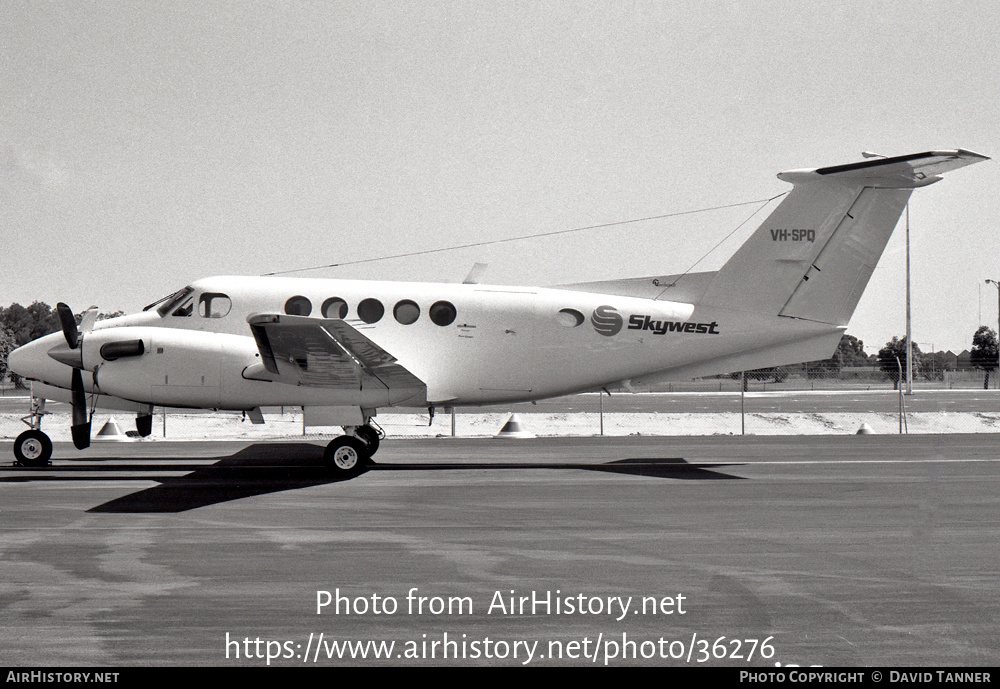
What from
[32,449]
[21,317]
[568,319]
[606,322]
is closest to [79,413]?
[32,449]

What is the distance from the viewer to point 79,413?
47.1ft

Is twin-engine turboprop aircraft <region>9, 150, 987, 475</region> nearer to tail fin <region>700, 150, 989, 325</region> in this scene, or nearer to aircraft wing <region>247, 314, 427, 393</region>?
tail fin <region>700, 150, 989, 325</region>

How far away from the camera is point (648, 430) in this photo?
89.8ft

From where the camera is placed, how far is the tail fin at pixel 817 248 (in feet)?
51.0

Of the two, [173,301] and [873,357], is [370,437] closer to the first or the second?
[173,301]

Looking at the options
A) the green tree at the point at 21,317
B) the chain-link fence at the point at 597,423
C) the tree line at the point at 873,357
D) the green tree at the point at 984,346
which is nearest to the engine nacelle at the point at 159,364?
the chain-link fence at the point at 597,423

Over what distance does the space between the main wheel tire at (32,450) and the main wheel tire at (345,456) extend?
17.1 ft

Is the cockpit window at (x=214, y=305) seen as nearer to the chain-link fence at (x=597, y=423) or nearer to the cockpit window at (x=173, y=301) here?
the cockpit window at (x=173, y=301)

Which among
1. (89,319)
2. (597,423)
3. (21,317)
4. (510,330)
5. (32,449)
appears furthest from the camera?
(21,317)

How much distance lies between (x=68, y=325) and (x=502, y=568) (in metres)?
10.2

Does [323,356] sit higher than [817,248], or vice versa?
[817,248]

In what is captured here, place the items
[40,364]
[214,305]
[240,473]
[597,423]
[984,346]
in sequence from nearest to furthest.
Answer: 1. [240,473]
2. [40,364]
3. [214,305]
4. [597,423]
5. [984,346]
